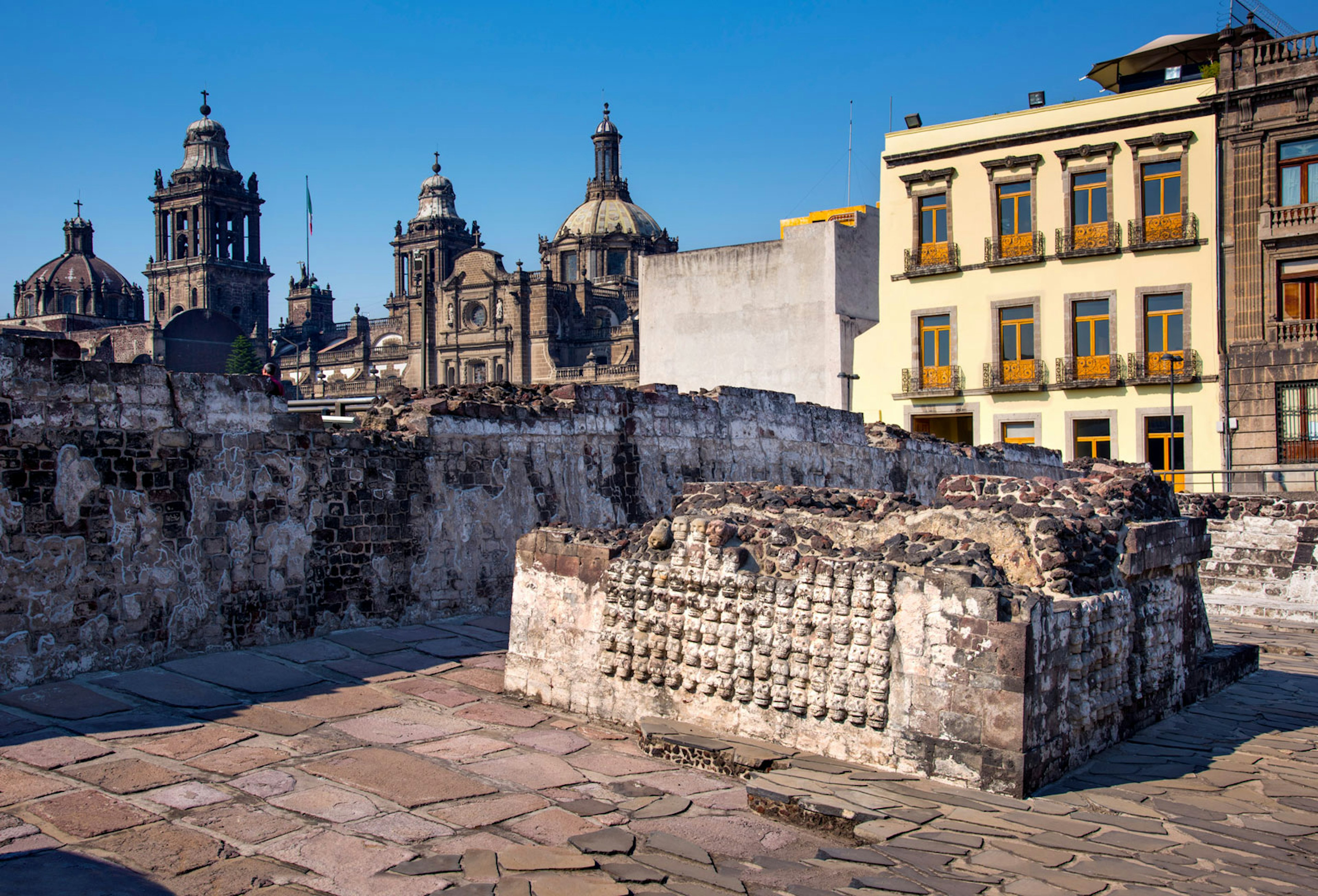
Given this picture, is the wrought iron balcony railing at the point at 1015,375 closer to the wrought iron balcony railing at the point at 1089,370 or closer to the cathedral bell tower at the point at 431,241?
the wrought iron balcony railing at the point at 1089,370

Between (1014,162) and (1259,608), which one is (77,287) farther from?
(1259,608)

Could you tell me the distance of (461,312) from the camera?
69938 mm

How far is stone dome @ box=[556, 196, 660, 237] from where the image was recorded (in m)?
74.7

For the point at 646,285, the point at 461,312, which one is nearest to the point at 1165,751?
the point at 646,285

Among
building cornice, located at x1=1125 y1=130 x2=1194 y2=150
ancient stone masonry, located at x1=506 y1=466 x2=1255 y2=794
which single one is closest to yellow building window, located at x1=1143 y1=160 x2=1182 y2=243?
building cornice, located at x1=1125 y1=130 x2=1194 y2=150

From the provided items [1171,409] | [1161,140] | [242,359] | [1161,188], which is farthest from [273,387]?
[242,359]

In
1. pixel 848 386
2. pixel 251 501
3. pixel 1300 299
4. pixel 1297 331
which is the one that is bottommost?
pixel 251 501

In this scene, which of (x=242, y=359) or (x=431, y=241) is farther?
(x=431, y=241)

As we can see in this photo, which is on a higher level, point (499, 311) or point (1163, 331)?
point (499, 311)

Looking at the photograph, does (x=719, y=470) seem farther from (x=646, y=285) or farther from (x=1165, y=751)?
(x=646, y=285)

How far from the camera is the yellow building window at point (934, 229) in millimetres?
24906

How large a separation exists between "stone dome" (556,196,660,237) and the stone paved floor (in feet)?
226

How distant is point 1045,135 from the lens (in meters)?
23.5

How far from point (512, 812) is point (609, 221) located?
72.2 metres
